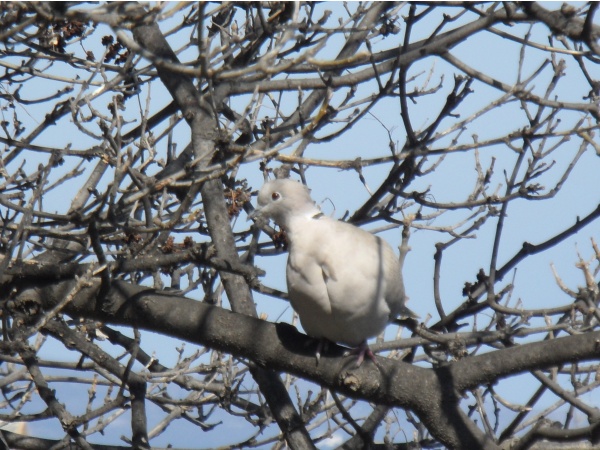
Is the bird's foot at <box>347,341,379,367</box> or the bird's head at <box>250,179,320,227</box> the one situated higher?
the bird's head at <box>250,179,320,227</box>

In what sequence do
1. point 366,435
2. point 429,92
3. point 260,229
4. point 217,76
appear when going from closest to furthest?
point 217,76 → point 366,435 → point 260,229 → point 429,92

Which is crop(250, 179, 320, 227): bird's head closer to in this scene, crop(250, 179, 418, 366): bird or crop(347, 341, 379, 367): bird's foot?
crop(250, 179, 418, 366): bird

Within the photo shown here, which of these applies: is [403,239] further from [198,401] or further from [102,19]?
[102,19]

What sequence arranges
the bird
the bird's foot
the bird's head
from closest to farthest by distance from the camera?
the bird's foot
the bird
the bird's head

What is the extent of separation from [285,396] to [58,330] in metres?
1.00

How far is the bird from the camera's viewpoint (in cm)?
352

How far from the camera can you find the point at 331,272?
11.5 ft

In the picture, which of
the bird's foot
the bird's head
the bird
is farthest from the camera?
the bird's head

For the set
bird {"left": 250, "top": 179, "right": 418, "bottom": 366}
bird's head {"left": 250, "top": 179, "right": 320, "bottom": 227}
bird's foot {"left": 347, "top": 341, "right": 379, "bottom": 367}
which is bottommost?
bird's foot {"left": 347, "top": 341, "right": 379, "bottom": 367}

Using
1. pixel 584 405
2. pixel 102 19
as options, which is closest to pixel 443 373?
pixel 584 405

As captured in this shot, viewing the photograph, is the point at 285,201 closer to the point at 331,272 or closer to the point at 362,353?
the point at 331,272

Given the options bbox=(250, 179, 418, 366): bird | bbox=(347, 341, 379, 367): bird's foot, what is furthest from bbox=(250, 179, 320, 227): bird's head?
bbox=(347, 341, 379, 367): bird's foot

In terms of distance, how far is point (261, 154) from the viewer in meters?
2.66

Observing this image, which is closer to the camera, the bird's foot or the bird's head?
the bird's foot
